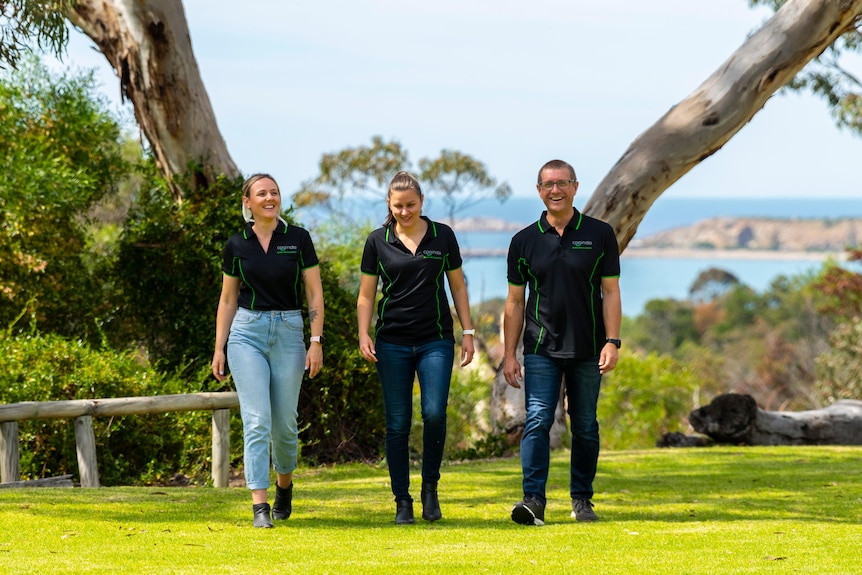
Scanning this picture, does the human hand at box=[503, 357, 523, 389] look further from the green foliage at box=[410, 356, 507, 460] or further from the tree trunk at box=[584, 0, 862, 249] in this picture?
the green foliage at box=[410, 356, 507, 460]

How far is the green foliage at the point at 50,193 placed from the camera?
42.4ft

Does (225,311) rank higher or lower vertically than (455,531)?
higher

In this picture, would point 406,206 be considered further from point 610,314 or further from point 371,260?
point 610,314

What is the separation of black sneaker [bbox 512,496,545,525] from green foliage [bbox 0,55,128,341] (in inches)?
283

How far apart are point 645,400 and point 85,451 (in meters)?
23.5

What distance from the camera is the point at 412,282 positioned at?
21.9ft

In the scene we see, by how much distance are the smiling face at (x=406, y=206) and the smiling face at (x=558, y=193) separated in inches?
29.3

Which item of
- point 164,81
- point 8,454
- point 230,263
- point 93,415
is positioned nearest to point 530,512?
point 230,263

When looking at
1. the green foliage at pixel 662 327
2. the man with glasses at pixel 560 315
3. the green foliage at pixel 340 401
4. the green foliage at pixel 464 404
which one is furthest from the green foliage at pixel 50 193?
the green foliage at pixel 662 327

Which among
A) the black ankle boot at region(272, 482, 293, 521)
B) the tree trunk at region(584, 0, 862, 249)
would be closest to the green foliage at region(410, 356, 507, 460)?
the tree trunk at region(584, 0, 862, 249)

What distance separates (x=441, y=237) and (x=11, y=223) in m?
7.77

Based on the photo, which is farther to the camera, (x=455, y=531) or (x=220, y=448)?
(x=220, y=448)

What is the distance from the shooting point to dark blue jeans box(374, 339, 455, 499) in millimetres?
6703

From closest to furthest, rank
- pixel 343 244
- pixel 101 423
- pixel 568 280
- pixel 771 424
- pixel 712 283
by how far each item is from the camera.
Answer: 1. pixel 568 280
2. pixel 101 423
3. pixel 771 424
4. pixel 343 244
5. pixel 712 283
